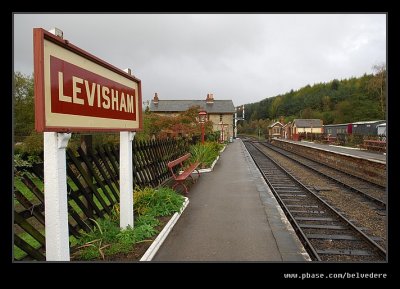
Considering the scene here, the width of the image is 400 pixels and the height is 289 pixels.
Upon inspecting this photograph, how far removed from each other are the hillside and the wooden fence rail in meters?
36.5

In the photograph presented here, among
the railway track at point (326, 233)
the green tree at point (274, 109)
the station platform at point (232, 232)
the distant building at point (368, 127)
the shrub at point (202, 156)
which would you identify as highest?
the green tree at point (274, 109)

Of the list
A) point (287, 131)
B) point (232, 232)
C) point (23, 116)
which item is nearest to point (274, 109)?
point (287, 131)

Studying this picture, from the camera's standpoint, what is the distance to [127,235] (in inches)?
173

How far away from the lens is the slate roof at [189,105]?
206 ft

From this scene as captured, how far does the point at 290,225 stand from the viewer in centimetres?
570

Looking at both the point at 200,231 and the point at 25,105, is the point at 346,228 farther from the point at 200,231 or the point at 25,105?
the point at 25,105

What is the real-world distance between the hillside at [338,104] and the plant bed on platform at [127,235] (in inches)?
1516

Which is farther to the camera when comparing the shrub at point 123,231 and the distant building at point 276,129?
the distant building at point 276,129

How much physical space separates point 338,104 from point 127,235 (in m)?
85.4

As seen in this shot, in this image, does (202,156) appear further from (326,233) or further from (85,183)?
(85,183)

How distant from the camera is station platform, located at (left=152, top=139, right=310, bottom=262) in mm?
4211

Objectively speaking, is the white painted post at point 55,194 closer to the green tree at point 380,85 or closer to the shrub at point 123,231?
the shrub at point 123,231

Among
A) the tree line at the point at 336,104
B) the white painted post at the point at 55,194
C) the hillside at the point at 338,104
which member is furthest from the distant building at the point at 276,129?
the white painted post at the point at 55,194
